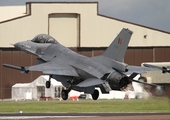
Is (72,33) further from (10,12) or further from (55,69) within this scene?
(55,69)

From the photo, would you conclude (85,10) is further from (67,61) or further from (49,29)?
(67,61)

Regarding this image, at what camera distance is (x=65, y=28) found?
340ft

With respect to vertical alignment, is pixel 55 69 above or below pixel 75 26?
below

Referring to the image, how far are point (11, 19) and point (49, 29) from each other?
7.37m

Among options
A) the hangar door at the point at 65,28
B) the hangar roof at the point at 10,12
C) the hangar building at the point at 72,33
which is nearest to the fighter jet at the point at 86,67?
the hangar building at the point at 72,33

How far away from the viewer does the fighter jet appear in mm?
44709

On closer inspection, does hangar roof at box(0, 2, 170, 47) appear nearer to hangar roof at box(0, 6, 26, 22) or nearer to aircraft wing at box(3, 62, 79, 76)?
hangar roof at box(0, 6, 26, 22)

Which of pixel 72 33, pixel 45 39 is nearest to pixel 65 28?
pixel 72 33

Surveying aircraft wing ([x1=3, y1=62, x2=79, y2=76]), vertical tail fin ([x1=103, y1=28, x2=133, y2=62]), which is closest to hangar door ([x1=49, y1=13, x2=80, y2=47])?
aircraft wing ([x1=3, y1=62, x2=79, y2=76])

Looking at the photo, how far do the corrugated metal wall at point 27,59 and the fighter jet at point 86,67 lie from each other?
156ft

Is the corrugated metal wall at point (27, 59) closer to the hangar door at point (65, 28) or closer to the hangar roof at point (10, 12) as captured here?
the hangar door at point (65, 28)

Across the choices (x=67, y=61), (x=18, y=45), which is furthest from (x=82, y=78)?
(x=18, y=45)

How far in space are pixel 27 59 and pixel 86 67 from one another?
52396 millimetres

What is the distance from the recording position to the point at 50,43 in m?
50.0
